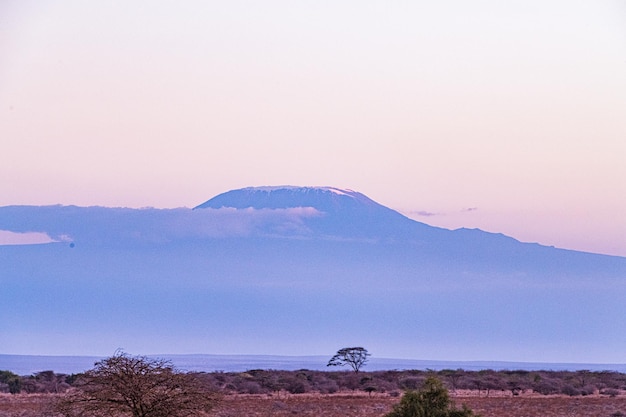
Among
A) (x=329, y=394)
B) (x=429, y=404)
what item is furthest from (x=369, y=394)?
(x=429, y=404)

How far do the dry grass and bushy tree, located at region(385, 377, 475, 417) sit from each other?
19.0 metres

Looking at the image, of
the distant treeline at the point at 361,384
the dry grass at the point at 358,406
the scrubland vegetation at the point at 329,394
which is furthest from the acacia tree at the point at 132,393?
the distant treeline at the point at 361,384

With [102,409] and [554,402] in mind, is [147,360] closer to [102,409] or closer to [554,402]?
[102,409]

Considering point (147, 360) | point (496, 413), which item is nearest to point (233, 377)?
point (496, 413)

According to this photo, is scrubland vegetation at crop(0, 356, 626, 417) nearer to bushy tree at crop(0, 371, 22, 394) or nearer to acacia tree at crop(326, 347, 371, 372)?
bushy tree at crop(0, 371, 22, 394)

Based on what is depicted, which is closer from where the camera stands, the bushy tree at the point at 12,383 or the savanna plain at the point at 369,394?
the savanna plain at the point at 369,394

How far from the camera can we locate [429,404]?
68.7 ft

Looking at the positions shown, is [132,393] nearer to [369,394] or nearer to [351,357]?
[369,394]

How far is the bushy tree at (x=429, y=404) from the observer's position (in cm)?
2083

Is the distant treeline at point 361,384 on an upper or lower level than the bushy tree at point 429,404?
upper

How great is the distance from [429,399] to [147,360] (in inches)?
279

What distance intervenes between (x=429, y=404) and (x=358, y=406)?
2758 cm

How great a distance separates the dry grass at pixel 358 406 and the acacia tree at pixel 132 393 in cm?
1628

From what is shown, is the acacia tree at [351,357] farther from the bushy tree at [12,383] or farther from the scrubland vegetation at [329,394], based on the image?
the bushy tree at [12,383]
